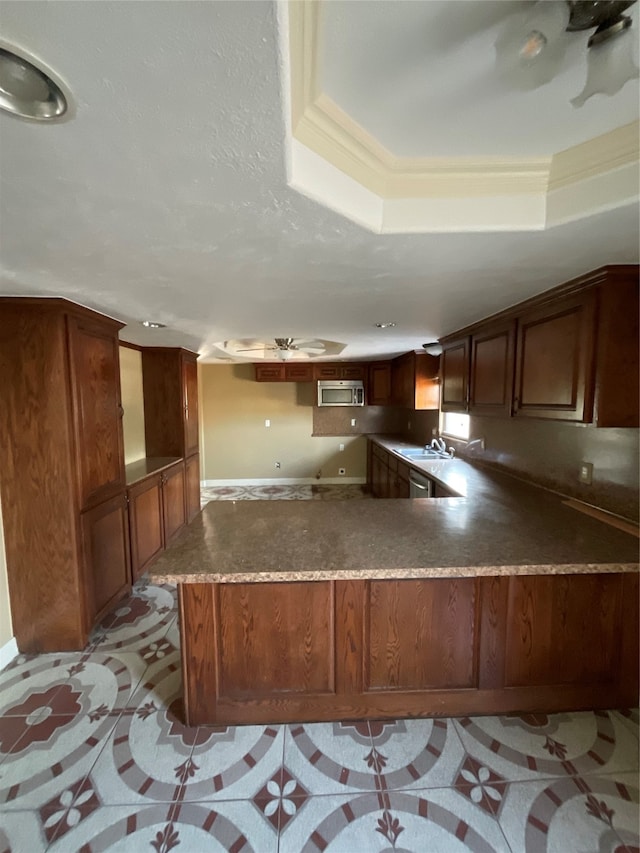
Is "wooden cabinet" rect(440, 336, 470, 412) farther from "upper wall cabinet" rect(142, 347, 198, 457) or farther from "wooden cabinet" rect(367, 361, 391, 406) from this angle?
"upper wall cabinet" rect(142, 347, 198, 457)

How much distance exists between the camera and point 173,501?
3654 millimetres

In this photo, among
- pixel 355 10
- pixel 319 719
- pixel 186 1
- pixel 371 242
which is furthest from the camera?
pixel 319 719

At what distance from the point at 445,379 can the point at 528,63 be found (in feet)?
9.14

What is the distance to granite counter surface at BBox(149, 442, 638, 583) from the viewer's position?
144 cm

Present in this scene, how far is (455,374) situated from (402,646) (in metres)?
2.25

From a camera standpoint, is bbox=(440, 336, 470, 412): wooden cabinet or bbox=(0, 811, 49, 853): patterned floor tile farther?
bbox=(440, 336, 470, 412): wooden cabinet

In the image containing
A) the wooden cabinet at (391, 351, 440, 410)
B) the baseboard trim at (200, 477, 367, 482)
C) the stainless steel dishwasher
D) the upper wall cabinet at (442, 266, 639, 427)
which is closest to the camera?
the upper wall cabinet at (442, 266, 639, 427)

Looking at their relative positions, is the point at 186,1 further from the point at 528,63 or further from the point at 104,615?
the point at 104,615

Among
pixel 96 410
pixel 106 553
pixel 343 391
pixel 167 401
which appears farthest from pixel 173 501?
pixel 343 391

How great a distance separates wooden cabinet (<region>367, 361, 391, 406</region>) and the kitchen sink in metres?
1.33

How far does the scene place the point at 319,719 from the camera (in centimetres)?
166

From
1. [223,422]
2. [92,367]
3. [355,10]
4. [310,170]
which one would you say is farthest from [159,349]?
[355,10]

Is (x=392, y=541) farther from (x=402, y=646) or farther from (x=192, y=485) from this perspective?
(x=192, y=485)

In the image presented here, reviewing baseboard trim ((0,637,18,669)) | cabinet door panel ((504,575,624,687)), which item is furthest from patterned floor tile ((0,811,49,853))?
cabinet door panel ((504,575,624,687))
